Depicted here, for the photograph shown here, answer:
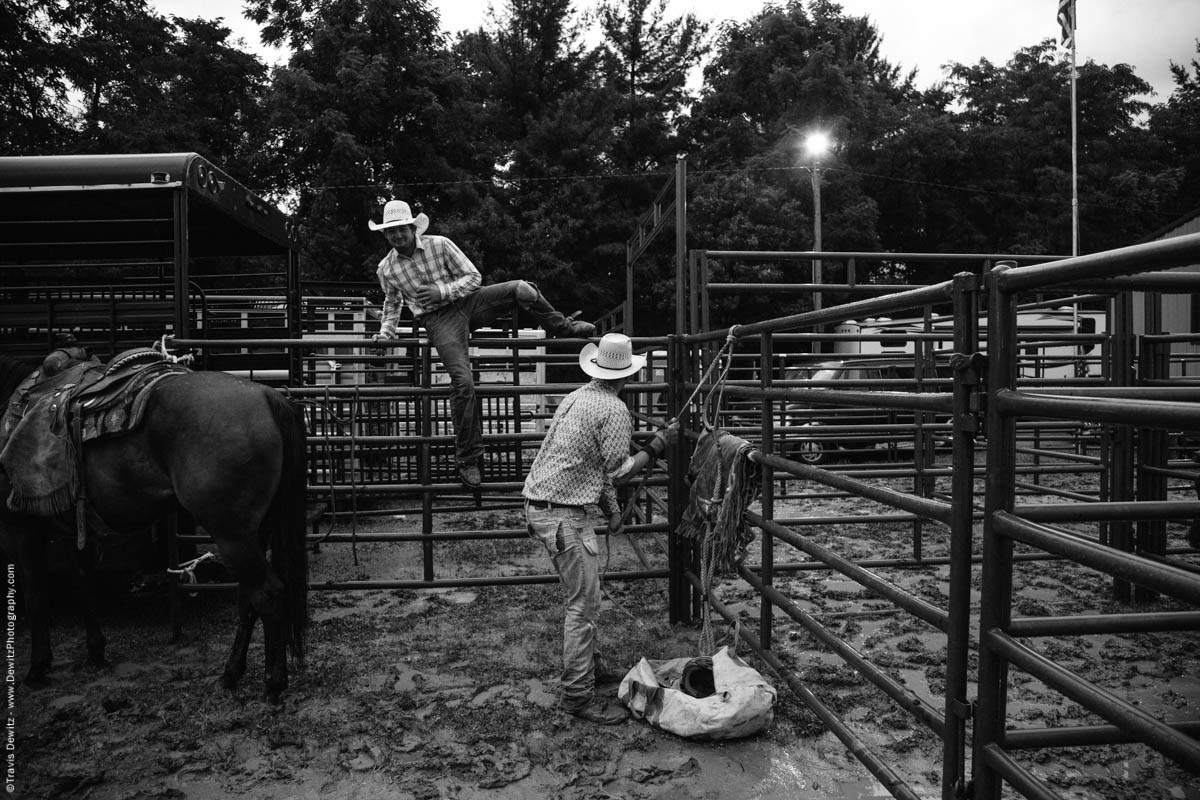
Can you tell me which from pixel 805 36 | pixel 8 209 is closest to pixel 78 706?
pixel 8 209

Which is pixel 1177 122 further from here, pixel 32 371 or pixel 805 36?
pixel 32 371

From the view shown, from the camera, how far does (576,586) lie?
383 centimetres

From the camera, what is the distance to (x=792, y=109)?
31.2 metres

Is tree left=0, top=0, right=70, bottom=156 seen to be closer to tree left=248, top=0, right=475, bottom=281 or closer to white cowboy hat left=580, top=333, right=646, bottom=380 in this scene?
tree left=248, top=0, right=475, bottom=281

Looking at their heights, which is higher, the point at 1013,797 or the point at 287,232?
the point at 287,232

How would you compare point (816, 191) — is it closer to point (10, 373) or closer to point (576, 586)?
point (576, 586)

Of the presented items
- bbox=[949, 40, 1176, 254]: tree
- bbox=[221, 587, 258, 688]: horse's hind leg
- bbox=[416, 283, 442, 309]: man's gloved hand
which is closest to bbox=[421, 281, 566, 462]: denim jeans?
bbox=[416, 283, 442, 309]: man's gloved hand

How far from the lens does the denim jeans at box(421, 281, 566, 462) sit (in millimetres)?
5004

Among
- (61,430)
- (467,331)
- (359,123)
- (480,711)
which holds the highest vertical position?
(359,123)

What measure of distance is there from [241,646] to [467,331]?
2.40 m

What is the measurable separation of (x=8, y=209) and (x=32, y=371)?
6.24ft

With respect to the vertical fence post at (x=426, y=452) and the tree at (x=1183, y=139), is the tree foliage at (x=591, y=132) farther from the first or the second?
the vertical fence post at (x=426, y=452)

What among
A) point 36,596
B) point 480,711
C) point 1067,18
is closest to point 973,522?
point 480,711

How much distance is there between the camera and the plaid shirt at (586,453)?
150 inches
